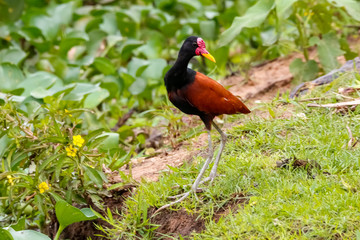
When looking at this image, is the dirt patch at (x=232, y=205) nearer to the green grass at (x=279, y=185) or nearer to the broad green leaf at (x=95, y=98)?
the green grass at (x=279, y=185)

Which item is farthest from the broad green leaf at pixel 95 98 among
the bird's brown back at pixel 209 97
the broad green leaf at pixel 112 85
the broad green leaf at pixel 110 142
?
the bird's brown back at pixel 209 97

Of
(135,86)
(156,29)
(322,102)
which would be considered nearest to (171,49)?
(156,29)

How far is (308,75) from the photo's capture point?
6.21 metres

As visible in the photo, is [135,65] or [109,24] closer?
[135,65]

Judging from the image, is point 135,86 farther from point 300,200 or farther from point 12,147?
point 300,200

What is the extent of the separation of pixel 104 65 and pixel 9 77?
4.15 feet

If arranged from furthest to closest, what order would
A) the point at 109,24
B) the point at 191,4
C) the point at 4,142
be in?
the point at 191,4, the point at 109,24, the point at 4,142

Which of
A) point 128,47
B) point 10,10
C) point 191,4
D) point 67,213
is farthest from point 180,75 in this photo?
point 10,10

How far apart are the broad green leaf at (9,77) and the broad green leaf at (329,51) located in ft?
11.6

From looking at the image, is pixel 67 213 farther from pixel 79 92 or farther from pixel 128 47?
pixel 128 47

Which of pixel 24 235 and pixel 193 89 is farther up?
pixel 193 89

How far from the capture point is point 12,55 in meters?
7.53

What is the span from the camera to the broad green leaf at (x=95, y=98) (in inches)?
245

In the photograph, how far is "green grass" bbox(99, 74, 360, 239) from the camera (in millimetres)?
3475
